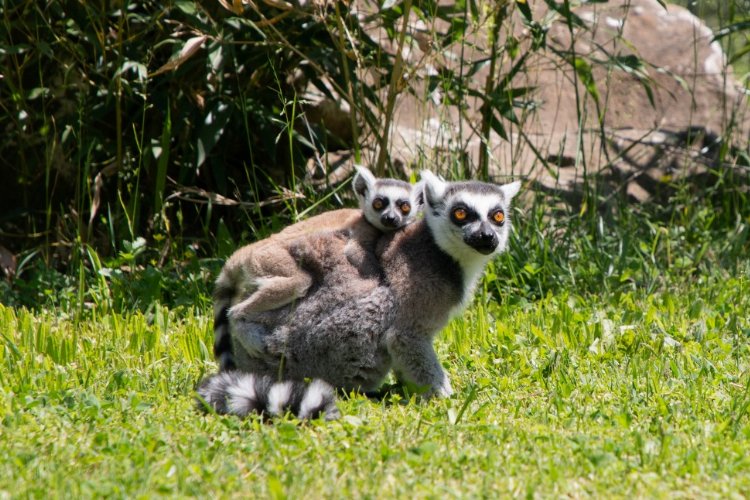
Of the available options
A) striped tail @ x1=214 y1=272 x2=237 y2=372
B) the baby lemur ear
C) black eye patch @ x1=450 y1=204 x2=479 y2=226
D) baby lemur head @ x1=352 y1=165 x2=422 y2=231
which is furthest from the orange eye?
striped tail @ x1=214 y1=272 x2=237 y2=372

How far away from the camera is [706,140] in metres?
8.17

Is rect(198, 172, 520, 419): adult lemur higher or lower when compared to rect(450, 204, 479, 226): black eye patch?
lower

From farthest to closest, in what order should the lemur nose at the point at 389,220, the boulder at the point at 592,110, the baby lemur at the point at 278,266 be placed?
1. the boulder at the point at 592,110
2. the lemur nose at the point at 389,220
3. the baby lemur at the point at 278,266

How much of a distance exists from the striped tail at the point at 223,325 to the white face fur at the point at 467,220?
3.36 ft

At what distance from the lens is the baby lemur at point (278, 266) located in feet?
13.8

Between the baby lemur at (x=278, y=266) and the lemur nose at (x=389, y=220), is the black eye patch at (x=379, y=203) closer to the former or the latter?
the baby lemur at (x=278, y=266)

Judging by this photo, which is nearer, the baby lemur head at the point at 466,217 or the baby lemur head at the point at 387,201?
the baby lemur head at the point at 466,217

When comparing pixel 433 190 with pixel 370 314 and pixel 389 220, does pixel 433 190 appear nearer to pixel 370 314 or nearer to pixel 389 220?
pixel 389 220

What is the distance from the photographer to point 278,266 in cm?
421

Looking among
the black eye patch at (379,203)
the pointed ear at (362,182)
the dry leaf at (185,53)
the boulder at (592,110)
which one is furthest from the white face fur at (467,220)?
the dry leaf at (185,53)

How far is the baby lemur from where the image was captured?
13.8ft

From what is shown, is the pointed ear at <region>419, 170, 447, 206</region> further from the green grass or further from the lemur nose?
the green grass

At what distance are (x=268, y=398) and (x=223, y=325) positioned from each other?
81 centimetres

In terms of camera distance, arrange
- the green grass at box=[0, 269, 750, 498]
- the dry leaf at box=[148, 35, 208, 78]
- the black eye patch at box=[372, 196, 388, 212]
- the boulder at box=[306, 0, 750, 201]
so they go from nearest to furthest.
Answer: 1. the green grass at box=[0, 269, 750, 498]
2. the black eye patch at box=[372, 196, 388, 212]
3. the dry leaf at box=[148, 35, 208, 78]
4. the boulder at box=[306, 0, 750, 201]
